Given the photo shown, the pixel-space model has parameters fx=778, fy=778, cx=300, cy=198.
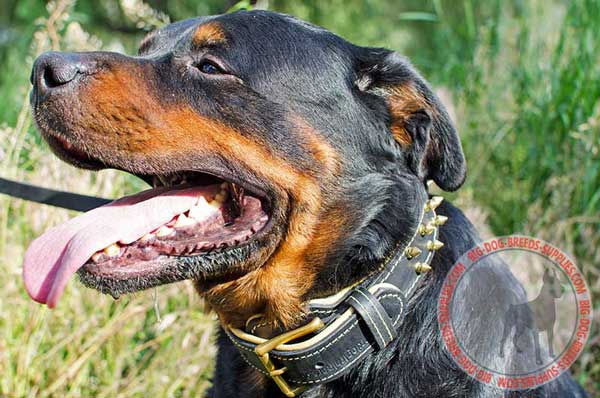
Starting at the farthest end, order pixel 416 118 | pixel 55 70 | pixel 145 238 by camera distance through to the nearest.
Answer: pixel 416 118, pixel 145 238, pixel 55 70

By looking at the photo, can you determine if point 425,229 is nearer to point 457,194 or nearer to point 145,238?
point 145,238

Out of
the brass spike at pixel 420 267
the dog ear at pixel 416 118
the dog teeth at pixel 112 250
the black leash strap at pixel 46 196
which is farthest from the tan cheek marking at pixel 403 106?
the black leash strap at pixel 46 196

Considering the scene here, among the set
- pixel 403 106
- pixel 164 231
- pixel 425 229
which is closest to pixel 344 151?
pixel 403 106

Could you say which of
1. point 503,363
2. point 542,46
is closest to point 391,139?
point 503,363

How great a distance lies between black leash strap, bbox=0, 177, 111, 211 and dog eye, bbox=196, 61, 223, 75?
83cm

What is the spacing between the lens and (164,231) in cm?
279

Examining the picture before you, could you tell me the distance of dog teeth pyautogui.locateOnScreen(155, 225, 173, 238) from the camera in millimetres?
2771

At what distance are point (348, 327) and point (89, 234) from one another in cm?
95

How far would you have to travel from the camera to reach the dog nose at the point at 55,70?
8.63 ft

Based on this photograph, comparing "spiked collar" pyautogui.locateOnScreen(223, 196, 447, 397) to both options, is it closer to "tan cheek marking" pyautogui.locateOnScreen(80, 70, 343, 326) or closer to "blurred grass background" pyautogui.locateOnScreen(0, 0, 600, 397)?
"tan cheek marking" pyautogui.locateOnScreen(80, 70, 343, 326)

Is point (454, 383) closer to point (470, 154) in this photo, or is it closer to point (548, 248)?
point (548, 248)

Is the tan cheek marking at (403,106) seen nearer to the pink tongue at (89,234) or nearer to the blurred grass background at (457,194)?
the pink tongue at (89,234)

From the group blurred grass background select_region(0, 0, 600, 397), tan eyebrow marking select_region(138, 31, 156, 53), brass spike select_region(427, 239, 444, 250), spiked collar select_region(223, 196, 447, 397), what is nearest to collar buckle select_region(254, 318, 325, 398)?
spiked collar select_region(223, 196, 447, 397)

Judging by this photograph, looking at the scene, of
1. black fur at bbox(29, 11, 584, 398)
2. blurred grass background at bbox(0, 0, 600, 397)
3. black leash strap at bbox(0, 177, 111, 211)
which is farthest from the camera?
blurred grass background at bbox(0, 0, 600, 397)
